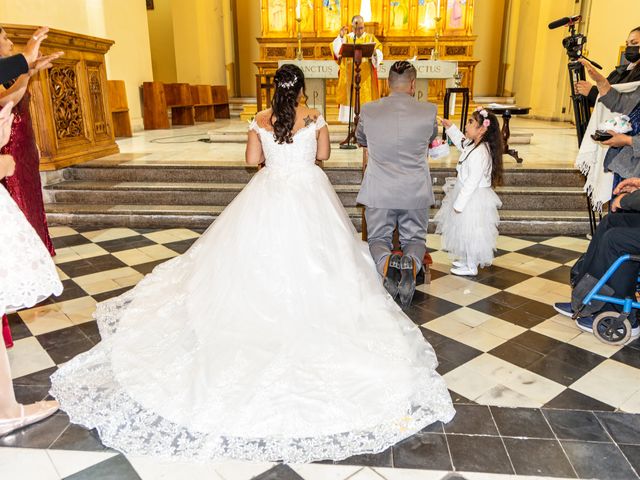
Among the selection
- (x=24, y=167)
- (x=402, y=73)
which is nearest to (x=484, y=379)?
(x=402, y=73)

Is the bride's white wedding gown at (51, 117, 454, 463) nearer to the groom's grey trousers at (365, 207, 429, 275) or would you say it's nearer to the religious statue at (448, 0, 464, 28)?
the groom's grey trousers at (365, 207, 429, 275)

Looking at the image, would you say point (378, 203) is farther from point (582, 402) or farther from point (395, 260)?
point (582, 402)

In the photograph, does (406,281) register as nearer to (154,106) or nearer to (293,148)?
(293,148)

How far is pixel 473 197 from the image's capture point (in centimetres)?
385

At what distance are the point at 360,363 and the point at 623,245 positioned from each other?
5.53ft

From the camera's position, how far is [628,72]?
337 centimetres

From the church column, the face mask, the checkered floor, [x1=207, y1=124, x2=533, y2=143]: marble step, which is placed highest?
the church column

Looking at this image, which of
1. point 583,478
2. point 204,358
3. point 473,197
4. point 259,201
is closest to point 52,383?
point 204,358

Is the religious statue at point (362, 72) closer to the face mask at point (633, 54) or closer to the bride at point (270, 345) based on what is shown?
the face mask at point (633, 54)

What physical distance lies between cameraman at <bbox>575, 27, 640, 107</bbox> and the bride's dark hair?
1.88 m

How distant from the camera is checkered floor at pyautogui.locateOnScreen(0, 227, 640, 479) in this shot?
194 centimetres

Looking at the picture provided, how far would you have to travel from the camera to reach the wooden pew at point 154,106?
382 inches

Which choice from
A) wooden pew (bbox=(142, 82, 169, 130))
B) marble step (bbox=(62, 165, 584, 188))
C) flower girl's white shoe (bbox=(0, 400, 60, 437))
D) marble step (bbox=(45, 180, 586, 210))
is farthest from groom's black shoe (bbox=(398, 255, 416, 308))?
wooden pew (bbox=(142, 82, 169, 130))

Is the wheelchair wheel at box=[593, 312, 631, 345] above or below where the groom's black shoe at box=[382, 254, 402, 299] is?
below
